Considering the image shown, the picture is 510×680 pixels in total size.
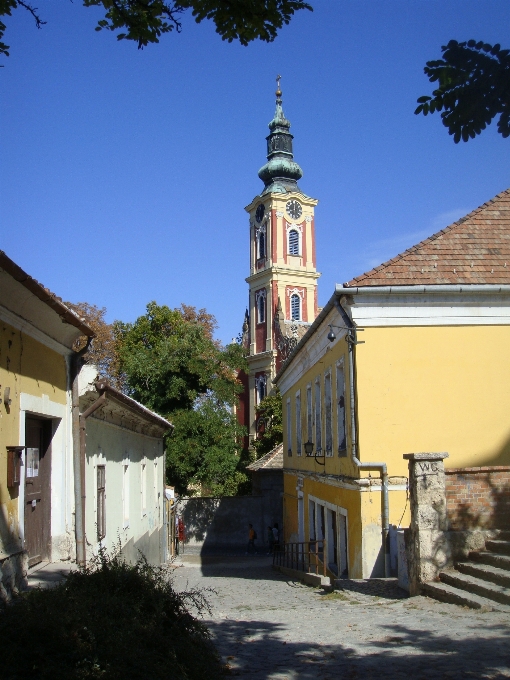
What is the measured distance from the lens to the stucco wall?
10766 millimetres

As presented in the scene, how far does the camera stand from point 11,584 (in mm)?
6855

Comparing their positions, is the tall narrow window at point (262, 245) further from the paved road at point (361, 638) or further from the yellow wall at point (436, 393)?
the paved road at point (361, 638)

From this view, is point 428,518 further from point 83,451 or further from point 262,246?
point 262,246

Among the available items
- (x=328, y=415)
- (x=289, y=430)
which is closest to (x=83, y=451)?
(x=328, y=415)

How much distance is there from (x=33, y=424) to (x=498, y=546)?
5846 mm

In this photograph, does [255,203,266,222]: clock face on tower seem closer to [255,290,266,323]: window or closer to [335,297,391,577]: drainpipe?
[255,290,266,323]: window

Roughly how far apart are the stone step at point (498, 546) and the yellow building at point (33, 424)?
5.20 meters

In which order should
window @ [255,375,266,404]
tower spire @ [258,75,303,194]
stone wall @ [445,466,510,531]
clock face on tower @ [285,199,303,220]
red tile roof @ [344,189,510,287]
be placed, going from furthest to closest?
tower spire @ [258,75,303,194] < clock face on tower @ [285,199,303,220] < window @ [255,375,266,404] < red tile roof @ [344,189,510,287] < stone wall @ [445,466,510,531]

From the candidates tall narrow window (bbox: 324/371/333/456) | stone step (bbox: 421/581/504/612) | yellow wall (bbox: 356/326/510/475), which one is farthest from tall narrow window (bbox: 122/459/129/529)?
stone step (bbox: 421/581/504/612)

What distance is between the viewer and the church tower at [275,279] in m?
51.4

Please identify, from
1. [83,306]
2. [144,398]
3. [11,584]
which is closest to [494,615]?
[11,584]

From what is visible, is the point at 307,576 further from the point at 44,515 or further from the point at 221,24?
the point at 221,24

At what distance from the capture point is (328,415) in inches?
674

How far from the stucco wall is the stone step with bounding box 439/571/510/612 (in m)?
4.61
